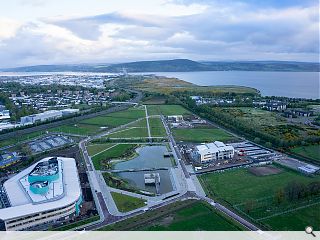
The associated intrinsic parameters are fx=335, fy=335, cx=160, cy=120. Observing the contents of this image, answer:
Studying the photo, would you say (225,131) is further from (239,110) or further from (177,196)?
(177,196)

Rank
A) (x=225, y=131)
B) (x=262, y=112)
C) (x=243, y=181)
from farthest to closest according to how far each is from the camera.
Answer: (x=262, y=112), (x=225, y=131), (x=243, y=181)

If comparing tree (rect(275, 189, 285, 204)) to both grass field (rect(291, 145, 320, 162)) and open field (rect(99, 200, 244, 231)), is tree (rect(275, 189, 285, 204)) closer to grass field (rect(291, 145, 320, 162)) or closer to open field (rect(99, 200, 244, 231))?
open field (rect(99, 200, 244, 231))

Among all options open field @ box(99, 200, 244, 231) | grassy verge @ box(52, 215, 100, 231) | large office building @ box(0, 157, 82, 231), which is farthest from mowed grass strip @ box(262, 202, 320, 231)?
large office building @ box(0, 157, 82, 231)

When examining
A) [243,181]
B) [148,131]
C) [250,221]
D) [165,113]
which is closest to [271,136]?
[243,181]

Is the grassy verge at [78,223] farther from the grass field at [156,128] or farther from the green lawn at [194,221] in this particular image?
the grass field at [156,128]

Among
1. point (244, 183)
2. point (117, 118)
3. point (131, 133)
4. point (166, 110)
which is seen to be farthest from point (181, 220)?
point (166, 110)

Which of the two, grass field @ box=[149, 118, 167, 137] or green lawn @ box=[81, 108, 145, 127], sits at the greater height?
green lawn @ box=[81, 108, 145, 127]

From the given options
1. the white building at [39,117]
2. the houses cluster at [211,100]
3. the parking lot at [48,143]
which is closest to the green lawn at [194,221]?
the parking lot at [48,143]
